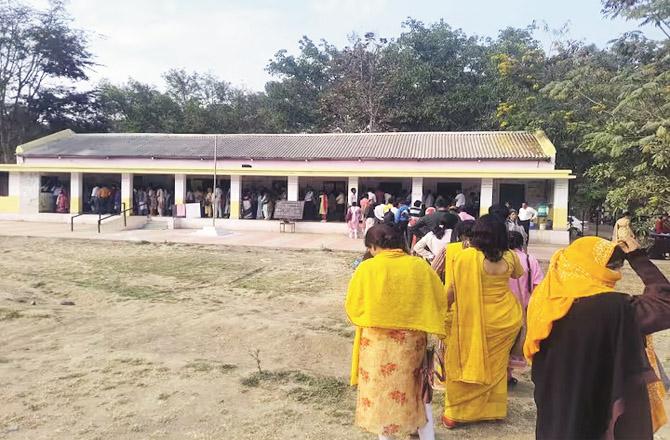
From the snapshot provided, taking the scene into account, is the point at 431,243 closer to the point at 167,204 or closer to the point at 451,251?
the point at 451,251

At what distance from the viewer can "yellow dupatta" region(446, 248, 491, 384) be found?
320 cm

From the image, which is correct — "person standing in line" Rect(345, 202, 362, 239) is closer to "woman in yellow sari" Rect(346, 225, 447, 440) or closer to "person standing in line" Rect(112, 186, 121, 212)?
"person standing in line" Rect(112, 186, 121, 212)

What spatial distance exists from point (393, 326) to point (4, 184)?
22.4 meters

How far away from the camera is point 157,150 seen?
67.7 ft

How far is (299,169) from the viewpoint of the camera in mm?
18109

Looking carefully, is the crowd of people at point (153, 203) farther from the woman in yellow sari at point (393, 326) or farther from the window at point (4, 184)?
the woman in yellow sari at point (393, 326)

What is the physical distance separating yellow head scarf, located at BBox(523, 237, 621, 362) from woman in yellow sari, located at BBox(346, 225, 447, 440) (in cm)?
62

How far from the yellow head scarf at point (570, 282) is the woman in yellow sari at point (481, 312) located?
0.99m

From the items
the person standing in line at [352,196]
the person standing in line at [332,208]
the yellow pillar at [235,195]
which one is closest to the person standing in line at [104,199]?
the yellow pillar at [235,195]

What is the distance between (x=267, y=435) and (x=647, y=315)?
88.8 inches

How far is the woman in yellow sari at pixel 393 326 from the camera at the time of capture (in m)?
2.68

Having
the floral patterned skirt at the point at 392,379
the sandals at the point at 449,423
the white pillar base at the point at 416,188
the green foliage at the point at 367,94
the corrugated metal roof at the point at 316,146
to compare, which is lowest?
the sandals at the point at 449,423

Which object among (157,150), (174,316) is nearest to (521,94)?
(157,150)

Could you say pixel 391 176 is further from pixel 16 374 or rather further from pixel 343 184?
pixel 16 374
